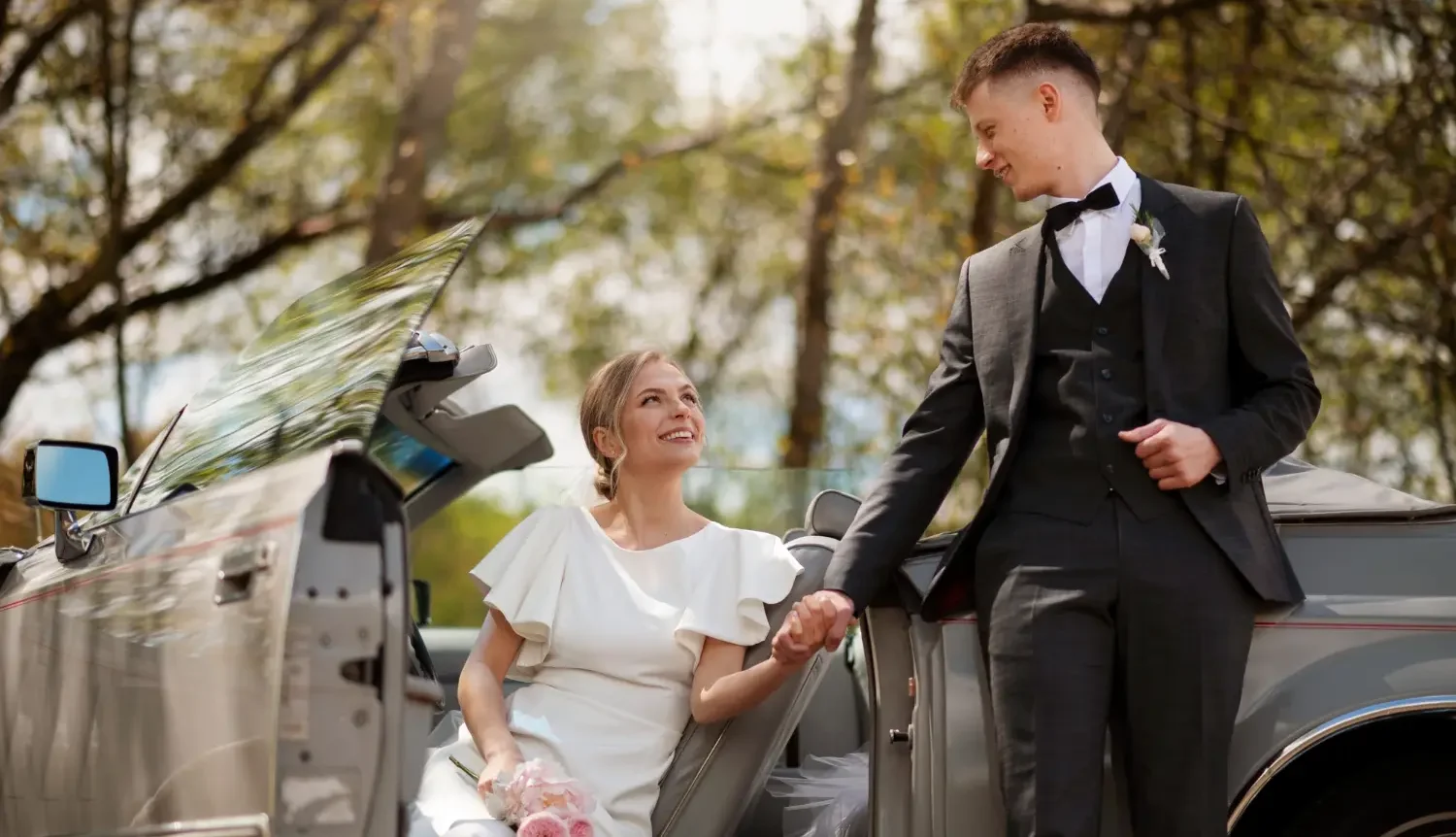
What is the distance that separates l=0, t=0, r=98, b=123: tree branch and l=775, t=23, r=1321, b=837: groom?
34.0ft

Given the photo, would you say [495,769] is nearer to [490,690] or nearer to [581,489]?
[490,690]

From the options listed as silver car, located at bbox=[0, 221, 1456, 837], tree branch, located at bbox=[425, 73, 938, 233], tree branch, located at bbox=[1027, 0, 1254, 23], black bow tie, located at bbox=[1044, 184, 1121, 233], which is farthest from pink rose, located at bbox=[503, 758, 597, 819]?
tree branch, located at bbox=[425, 73, 938, 233]

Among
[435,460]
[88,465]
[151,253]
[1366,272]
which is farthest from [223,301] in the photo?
[88,465]

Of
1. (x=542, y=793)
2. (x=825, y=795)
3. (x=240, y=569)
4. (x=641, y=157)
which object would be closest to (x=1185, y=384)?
(x=825, y=795)

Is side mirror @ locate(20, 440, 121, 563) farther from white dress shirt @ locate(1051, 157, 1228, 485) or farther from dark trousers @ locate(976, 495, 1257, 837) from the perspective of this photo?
white dress shirt @ locate(1051, 157, 1228, 485)

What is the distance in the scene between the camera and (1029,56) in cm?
294

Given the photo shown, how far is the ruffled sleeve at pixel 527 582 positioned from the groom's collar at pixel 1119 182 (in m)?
1.36

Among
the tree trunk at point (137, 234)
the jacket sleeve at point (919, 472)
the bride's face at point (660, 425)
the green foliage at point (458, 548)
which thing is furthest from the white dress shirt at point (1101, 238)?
the tree trunk at point (137, 234)

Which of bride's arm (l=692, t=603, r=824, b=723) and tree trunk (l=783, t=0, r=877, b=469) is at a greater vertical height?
tree trunk (l=783, t=0, r=877, b=469)

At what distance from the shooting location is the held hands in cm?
285

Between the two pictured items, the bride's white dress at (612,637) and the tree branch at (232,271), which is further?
the tree branch at (232,271)

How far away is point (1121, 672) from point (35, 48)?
11220mm

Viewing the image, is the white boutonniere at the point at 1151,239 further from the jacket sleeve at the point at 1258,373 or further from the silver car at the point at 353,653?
the silver car at the point at 353,653

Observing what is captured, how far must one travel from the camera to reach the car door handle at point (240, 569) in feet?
7.72
